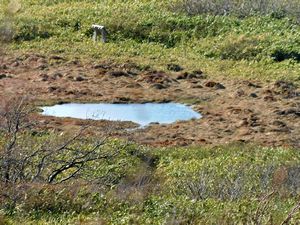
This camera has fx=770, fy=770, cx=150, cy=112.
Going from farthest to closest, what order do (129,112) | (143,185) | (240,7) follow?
(240,7) < (129,112) < (143,185)

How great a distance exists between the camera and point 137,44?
111 ft

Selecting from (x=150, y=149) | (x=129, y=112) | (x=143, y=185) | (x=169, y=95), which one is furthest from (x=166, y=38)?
(x=143, y=185)

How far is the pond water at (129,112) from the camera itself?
2422 centimetres

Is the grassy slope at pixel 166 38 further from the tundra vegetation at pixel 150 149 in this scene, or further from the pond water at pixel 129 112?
the pond water at pixel 129 112

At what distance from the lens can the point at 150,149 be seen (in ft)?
66.2

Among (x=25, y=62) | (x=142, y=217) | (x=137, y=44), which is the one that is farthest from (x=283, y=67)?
(x=142, y=217)

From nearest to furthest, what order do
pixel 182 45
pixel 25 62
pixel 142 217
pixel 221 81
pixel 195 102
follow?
pixel 142 217 < pixel 195 102 < pixel 221 81 < pixel 25 62 < pixel 182 45

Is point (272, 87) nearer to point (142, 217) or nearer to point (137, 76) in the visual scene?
point (137, 76)

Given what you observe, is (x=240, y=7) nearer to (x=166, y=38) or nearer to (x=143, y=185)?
(x=166, y=38)

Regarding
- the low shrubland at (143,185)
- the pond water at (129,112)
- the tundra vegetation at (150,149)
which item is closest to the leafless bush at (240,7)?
the tundra vegetation at (150,149)

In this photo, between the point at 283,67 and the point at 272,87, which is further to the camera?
the point at 283,67

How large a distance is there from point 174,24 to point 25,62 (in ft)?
25.9

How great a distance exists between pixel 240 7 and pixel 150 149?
18266 millimetres

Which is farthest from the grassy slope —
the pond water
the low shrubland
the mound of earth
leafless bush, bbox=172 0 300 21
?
the low shrubland
